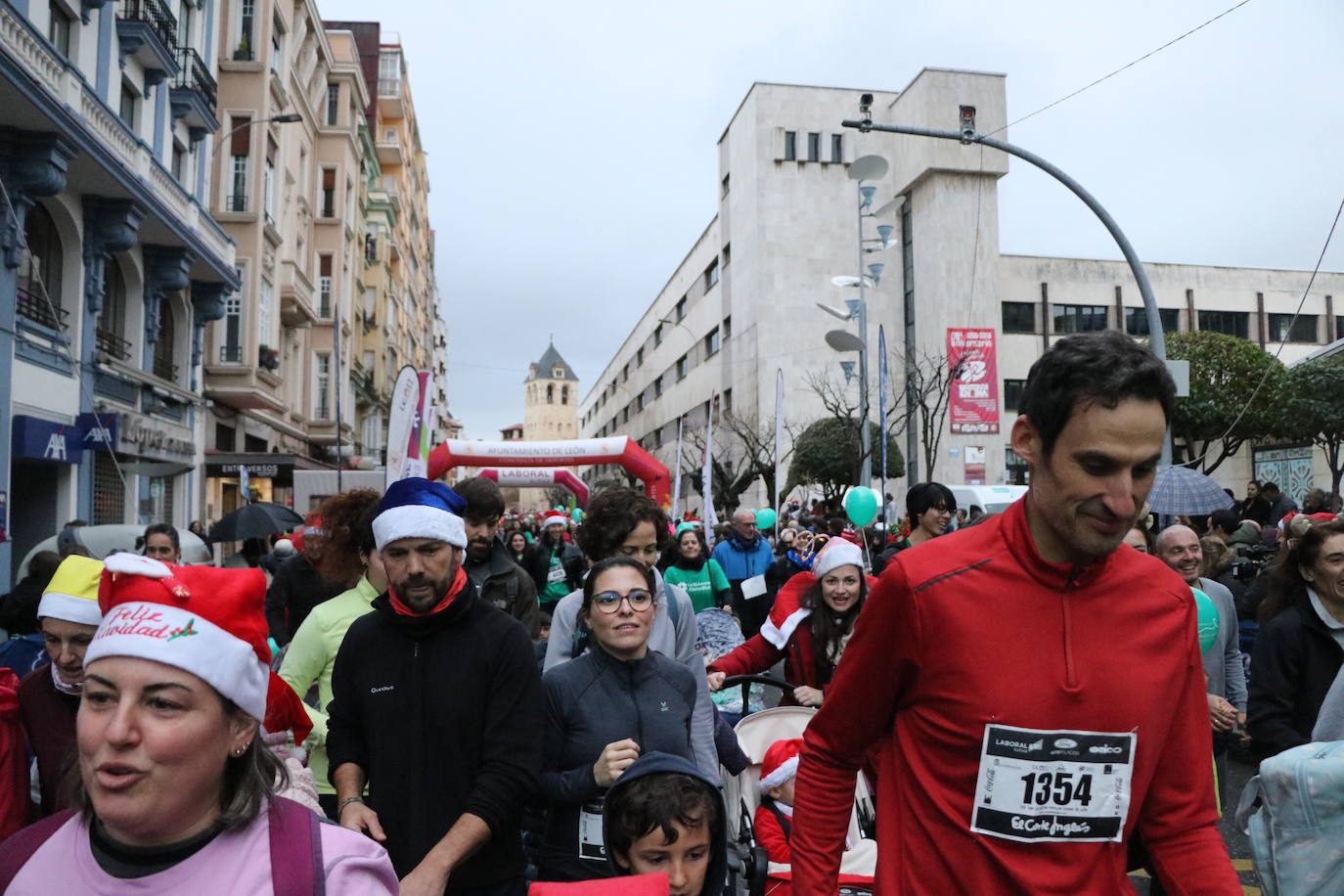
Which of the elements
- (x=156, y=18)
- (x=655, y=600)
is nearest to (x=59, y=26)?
(x=156, y=18)

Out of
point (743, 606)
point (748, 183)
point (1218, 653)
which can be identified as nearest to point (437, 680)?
point (1218, 653)

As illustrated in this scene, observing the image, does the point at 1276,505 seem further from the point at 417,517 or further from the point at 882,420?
the point at 417,517

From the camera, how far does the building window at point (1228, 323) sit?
52.8 meters

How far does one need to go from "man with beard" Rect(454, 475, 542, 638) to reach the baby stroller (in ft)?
4.49

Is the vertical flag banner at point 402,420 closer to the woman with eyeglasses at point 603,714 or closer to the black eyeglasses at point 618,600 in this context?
the woman with eyeglasses at point 603,714

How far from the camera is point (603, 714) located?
371 centimetres

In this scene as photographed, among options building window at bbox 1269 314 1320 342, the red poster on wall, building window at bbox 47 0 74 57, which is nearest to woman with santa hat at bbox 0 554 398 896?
building window at bbox 47 0 74 57

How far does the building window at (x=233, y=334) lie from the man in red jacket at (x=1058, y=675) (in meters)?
28.0

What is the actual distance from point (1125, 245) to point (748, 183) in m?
43.2

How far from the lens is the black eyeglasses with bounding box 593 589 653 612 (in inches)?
152

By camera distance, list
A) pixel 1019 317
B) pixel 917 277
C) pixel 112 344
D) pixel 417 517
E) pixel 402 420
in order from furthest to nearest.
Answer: pixel 1019 317 < pixel 917 277 < pixel 112 344 < pixel 402 420 < pixel 417 517

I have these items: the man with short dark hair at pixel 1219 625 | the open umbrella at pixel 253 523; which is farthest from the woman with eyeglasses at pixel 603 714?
the open umbrella at pixel 253 523

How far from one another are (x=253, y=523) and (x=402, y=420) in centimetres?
629

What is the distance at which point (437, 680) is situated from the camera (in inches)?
121
